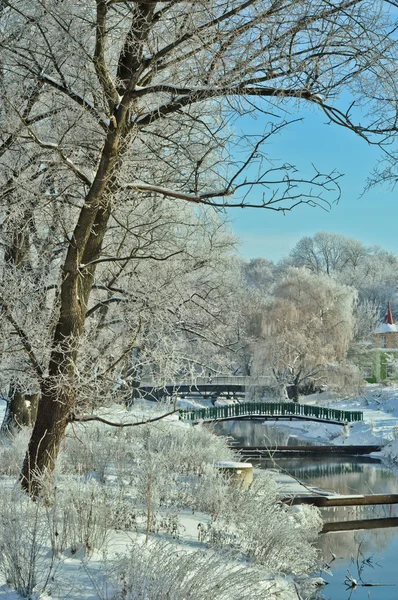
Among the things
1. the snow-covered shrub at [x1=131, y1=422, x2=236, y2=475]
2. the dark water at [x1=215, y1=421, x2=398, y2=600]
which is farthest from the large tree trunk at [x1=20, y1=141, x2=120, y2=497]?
the dark water at [x1=215, y1=421, x2=398, y2=600]

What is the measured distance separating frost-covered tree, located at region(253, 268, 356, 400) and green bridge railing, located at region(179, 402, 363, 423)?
407cm

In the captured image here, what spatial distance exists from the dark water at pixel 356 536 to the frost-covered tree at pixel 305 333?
40.2 feet

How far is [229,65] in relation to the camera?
18.3 feet

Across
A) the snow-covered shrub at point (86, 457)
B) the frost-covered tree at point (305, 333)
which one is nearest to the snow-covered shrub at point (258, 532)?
the snow-covered shrub at point (86, 457)

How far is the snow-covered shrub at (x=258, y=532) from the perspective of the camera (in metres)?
6.47

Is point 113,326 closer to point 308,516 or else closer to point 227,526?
point 308,516

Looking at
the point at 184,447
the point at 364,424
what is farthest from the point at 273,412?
the point at 184,447

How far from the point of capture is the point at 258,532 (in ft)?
22.3

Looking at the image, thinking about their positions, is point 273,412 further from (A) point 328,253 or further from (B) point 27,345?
(A) point 328,253

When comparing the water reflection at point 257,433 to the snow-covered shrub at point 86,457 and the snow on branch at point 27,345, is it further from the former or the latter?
the snow on branch at point 27,345

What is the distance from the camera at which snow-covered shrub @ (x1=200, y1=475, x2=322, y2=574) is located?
6469 mm

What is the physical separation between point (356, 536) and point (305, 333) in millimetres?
23081

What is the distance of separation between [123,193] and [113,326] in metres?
7.12

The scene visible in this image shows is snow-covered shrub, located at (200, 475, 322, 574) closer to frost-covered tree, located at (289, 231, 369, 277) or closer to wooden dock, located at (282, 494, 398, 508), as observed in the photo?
wooden dock, located at (282, 494, 398, 508)
